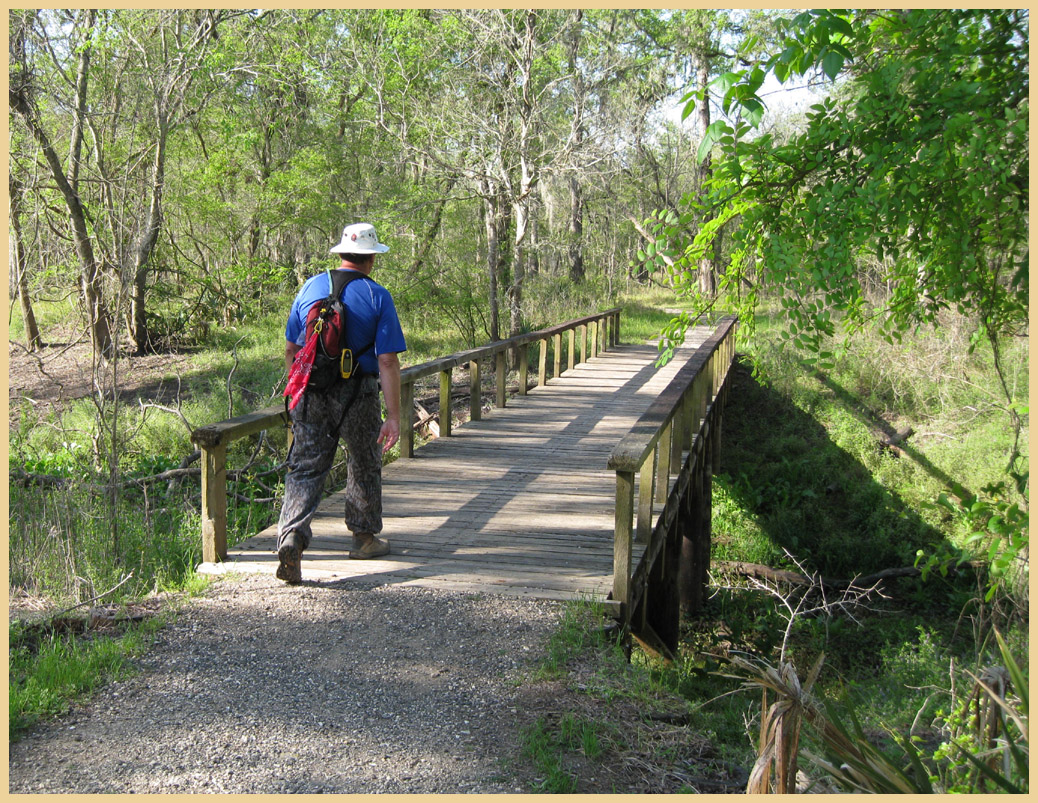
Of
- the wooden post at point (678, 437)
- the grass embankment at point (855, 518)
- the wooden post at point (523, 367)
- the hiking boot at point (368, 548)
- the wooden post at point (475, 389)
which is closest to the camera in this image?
the hiking boot at point (368, 548)

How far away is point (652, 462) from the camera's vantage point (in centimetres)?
578

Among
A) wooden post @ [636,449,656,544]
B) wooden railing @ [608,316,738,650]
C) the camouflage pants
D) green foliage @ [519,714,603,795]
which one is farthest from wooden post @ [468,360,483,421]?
green foliage @ [519,714,603,795]

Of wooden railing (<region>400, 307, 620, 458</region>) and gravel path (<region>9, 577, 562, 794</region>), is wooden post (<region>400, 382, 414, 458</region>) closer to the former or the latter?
wooden railing (<region>400, 307, 620, 458</region>)

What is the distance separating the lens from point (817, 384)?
63.9 feet

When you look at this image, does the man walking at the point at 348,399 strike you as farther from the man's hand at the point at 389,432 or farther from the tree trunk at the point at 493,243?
the tree trunk at the point at 493,243

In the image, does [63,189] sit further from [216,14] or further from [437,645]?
[437,645]

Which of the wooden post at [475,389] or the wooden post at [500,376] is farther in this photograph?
the wooden post at [500,376]

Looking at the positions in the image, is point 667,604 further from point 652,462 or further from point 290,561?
point 290,561

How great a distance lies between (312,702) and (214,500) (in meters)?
1.95

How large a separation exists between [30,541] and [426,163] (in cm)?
1155

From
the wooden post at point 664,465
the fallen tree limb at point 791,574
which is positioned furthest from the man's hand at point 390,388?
the fallen tree limb at point 791,574

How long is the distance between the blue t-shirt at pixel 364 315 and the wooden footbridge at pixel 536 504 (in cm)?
93

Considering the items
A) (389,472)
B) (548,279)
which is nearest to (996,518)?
(389,472)

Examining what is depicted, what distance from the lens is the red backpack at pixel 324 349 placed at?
4965 mm
